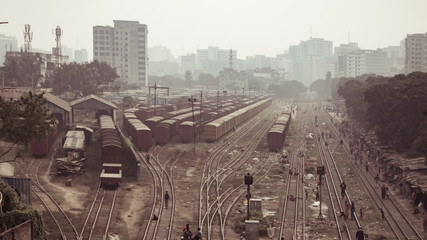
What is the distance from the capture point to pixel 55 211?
31766 millimetres

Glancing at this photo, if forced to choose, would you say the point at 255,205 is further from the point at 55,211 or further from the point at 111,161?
the point at 111,161

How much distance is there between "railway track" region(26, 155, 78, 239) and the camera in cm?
2789

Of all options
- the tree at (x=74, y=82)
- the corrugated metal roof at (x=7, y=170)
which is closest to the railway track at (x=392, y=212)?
the corrugated metal roof at (x=7, y=170)

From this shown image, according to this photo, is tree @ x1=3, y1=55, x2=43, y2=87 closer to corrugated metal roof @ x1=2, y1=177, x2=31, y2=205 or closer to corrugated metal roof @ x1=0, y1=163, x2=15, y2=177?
corrugated metal roof @ x1=0, y1=163, x2=15, y2=177

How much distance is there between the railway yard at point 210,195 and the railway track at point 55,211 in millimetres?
55

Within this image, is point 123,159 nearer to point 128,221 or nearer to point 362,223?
point 128,221

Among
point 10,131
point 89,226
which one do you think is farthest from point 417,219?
point 10,131

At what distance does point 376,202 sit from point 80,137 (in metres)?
27.1

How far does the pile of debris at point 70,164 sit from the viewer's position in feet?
135

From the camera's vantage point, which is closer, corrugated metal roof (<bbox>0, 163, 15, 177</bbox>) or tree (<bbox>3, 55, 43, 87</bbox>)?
corrugated metal roof (<bbox>0, 163, 15, 177</bbox>)

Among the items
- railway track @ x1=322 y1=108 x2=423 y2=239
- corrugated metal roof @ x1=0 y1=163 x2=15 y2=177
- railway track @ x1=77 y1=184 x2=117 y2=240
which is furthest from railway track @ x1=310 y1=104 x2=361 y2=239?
corrugated metal roof @ x1=0 y1=163 x2=15 y2=177

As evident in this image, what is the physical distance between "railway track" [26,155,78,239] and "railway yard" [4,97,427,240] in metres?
0.06

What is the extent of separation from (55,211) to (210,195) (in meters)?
11.7

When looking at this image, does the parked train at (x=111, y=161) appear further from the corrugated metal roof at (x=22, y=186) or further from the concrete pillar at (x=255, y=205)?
the concrete pillar at (x=255, y=205)
